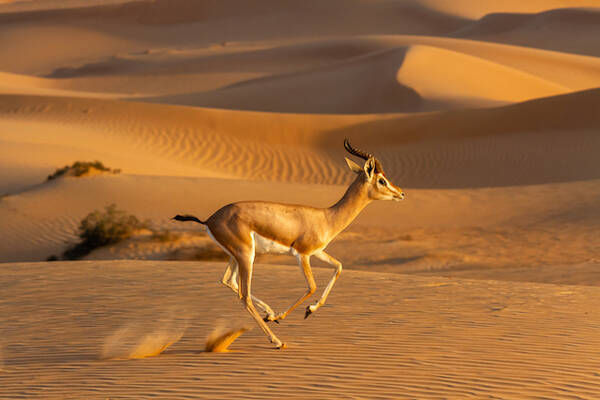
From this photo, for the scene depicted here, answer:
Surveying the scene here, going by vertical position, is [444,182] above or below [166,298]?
below

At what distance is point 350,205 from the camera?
7695 mm

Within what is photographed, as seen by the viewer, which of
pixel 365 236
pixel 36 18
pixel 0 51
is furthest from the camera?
pixel 36 18

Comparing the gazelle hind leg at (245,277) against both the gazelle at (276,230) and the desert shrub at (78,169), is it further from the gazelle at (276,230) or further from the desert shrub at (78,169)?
the desert shrub at (78,169)

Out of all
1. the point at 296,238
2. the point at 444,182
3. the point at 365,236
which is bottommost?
the point at 444,182

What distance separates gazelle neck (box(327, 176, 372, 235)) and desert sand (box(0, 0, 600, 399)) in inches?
47.9

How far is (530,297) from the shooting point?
459 inches

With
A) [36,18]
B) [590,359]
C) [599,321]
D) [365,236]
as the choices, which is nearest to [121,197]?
[365,236]

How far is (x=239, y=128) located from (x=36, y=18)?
79.2 meters

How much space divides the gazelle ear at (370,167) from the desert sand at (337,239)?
1.61 metres

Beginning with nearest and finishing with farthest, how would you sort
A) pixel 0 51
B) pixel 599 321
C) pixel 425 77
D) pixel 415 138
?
pixel 599 321 < pixel 415 138 < pixel 425 77 < pixel 0 51

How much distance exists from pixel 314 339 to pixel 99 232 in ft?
40.8

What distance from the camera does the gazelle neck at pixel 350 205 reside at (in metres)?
7.64

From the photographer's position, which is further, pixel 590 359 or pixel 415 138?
pixel 415 138

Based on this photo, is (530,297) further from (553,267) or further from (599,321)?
(553,267)
